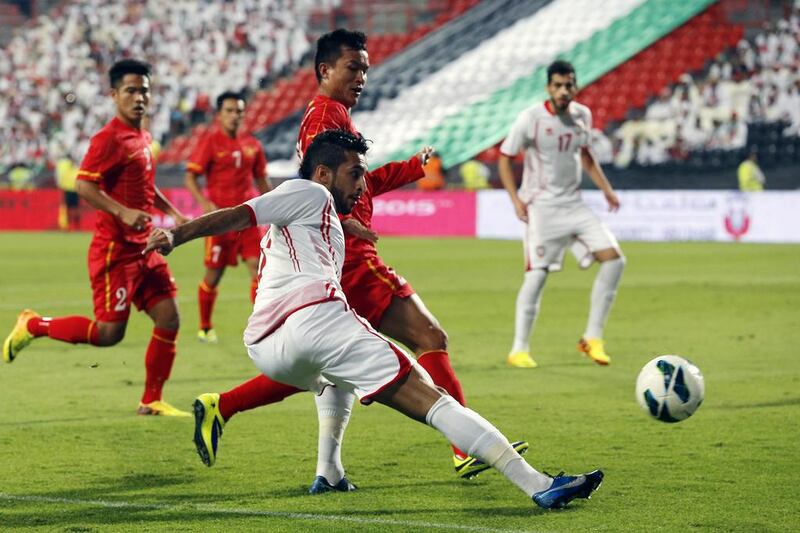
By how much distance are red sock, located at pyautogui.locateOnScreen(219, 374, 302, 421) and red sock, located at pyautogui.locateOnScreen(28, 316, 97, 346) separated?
2.46 meters

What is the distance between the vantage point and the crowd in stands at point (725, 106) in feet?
97.3

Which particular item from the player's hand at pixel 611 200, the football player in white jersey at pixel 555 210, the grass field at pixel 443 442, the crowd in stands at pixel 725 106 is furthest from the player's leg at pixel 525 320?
the crowd in stands at pixel 725 106

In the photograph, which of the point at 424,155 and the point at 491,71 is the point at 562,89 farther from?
the point at 491,71

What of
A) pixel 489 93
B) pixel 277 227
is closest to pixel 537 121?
pixel 277 227

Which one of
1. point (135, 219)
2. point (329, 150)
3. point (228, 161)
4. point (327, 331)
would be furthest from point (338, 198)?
point (228, 161)

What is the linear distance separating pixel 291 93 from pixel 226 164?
26.0 m

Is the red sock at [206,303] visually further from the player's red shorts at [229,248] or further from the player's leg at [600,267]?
the player's leg at [600,267]

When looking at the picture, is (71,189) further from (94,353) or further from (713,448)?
(713,448)

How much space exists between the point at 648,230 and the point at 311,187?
2265cm

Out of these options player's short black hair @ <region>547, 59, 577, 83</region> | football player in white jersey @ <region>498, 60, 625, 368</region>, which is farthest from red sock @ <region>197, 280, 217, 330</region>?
player's short black hair @ <region>547, 59, 577, 83</region>

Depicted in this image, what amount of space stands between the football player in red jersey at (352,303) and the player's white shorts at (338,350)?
75 centimetres

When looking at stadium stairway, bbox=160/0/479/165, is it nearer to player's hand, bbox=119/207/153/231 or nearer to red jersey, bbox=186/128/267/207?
red jersey, bbox=186/128/267/207

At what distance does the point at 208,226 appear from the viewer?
4.96 m

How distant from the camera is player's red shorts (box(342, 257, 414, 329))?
244 inches
